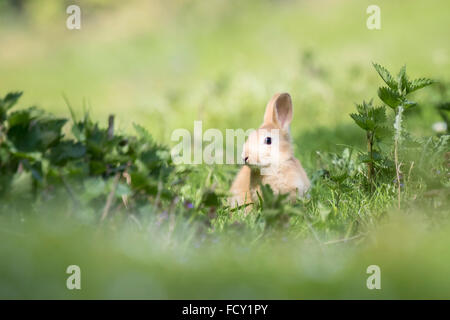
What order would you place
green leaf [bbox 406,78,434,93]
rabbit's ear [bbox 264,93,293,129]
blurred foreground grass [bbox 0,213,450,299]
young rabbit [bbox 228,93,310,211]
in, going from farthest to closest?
1. rabbit's ear [bbox 264,93,293,129]
2. young rabbit [bbox 228,93,310,211]
3. green leaf [bbox 406,78,434,93]
4. blurred foreground grass [bbox 0,213,450,299]

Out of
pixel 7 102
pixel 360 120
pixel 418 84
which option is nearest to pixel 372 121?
pixel 360 120

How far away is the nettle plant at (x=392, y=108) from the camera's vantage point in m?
3.28

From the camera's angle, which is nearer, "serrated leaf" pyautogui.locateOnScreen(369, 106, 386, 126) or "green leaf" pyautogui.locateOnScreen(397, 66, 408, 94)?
"green leaf" pyautogui.locateOnScreen(397, 66, 408, 94)

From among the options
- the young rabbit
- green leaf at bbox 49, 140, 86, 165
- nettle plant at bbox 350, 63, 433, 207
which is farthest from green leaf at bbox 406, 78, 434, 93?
green leaf at bbox 49, 140, 86, 165

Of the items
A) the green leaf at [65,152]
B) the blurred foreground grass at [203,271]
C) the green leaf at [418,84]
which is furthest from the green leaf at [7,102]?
the green leaf at [418,84]

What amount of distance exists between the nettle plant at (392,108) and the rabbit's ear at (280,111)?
0.64 meters

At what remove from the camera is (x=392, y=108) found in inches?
134

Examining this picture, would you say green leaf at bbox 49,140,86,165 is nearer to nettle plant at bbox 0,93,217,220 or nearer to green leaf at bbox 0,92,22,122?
nettle plant at bbox 0,93,217,220

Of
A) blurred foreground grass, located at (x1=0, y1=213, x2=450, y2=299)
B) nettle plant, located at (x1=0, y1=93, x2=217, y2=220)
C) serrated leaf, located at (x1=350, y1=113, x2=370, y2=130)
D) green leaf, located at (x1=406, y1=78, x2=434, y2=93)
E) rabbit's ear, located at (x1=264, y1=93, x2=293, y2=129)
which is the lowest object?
blurred foreground grass, located at (x1=0, y1=213, x2=450, y2=299)

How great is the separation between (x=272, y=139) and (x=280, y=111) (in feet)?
0.81

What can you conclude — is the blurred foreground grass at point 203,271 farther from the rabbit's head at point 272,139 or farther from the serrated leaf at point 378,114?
the rabbit's head at point 272,139

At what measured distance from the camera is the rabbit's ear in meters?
4.10

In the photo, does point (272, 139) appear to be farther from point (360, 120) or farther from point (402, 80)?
point (402, 80)
